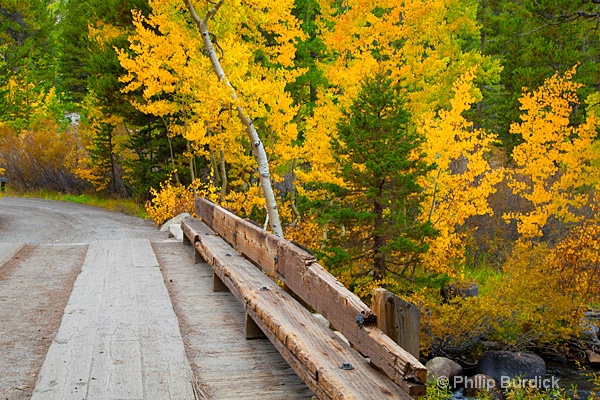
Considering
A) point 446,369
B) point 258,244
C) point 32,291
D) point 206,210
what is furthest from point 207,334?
point 446,369

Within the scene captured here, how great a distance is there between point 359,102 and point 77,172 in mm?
17689

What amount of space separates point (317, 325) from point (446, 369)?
717cm

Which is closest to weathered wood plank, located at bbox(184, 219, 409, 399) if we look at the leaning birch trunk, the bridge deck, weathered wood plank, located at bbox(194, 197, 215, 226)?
the bridge deck

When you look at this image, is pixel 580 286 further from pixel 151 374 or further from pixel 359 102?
pixel 151 374

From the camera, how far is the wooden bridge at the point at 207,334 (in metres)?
3.03

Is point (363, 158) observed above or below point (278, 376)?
above

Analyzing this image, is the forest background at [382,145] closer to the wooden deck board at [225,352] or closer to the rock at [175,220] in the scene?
the rock at [175,220]

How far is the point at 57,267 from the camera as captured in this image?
746 centimetres

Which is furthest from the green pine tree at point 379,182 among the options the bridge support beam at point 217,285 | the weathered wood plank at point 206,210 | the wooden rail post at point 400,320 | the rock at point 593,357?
the wooden rail post at point 400,320

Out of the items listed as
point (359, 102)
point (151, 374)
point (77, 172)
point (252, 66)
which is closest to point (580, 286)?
point (359, 102)

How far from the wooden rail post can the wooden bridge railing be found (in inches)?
2.3

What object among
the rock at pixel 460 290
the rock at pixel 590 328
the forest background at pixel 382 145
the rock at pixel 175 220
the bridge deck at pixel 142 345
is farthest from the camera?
the rock at pixel 175 220

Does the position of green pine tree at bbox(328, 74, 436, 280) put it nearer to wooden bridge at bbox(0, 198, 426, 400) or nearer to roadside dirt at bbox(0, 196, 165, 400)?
wooden bridge at bbox(0, 198, 426, 400)

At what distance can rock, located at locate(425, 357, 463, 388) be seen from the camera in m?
10.2
